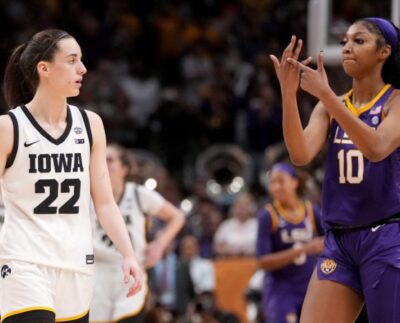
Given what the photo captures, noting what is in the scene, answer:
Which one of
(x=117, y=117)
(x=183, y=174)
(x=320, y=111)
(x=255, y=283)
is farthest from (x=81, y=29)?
(x=320, y=111)

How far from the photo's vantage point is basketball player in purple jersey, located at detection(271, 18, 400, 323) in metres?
4.91

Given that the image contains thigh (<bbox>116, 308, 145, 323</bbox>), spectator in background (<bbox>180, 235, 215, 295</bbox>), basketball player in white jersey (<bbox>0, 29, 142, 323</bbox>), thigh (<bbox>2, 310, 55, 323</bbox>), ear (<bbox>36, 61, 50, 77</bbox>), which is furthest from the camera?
spectator in background (<bbox>180, 235, 215, 295</bbox>)

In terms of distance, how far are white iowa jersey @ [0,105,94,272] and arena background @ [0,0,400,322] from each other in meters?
7.20

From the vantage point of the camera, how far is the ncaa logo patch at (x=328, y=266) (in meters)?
5.09

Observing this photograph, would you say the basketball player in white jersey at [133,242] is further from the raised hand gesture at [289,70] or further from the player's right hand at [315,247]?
the raised hand gesture at [289,70]

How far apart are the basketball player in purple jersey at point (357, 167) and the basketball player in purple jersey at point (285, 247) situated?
2.77m

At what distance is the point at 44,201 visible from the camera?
4.79 m

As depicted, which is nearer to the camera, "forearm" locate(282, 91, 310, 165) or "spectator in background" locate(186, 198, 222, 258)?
"forearm" locate(282, 91, 310, 165)

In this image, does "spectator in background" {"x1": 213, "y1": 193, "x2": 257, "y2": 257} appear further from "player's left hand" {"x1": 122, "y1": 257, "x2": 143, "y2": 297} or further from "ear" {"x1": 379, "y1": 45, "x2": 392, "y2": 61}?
"player's left hand" {"x1": 122, "y1": 257, "x2": 143, "y2": 297}

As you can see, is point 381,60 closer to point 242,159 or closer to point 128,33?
point 242,159

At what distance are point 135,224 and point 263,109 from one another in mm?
7278

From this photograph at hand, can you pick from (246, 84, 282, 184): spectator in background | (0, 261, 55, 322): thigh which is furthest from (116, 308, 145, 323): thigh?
(246, 84, 282, 184): spectator in background

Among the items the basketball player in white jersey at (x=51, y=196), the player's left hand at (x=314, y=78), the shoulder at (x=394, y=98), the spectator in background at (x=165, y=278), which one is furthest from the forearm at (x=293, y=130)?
the spectator in background at (x=165, y=278)

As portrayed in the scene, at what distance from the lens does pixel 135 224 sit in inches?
299
